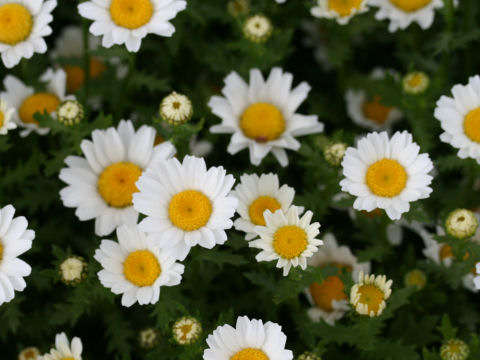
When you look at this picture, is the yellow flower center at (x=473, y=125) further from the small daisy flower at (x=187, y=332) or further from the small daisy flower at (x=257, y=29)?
the small daisy flower at (x=187, y=332)

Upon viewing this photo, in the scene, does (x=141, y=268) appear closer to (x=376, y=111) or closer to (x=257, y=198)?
(x=257, y=198)

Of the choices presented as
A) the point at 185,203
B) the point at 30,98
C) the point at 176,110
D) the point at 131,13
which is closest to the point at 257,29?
the point at 131,13

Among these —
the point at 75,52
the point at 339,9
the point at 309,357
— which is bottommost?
the point at 75,52

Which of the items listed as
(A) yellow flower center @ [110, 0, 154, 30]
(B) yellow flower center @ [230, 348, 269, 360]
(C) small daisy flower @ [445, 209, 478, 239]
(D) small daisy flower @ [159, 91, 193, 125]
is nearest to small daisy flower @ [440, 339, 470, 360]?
(C) small daisy flower @ [445, 209, 478, 239]

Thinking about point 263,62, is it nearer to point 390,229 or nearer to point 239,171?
point 239,171

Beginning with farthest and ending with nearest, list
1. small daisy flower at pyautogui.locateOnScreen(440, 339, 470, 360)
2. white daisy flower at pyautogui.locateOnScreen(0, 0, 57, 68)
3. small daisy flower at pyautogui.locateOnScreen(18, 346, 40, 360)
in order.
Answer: white daisy flower at pyautogui.locateOnScreen(0, 0, 57, 68) < small daisy flower at pyautogui.locateOnScreen(18, 346, 40, 360) < small daisy flower at pyautogui.locateOnScreen(440, 339, 470, 360)

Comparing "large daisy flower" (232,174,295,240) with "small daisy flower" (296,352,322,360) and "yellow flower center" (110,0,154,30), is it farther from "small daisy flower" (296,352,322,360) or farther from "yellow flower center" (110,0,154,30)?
"yellow flower center" (110,0,154,30)
